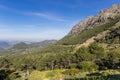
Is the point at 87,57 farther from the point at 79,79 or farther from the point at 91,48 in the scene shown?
the point at 79,79

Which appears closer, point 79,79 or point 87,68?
point 79,79

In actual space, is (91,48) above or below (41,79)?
above

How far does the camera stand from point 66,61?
110 m

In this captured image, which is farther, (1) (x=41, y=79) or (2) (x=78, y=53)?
(2) (x=78, y=53)

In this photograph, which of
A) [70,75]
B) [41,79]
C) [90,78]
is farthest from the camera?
[70,75]

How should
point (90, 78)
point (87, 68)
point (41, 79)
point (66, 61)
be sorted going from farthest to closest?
point (66, 61), point (87, 68), point (41, 79), point (90, 78)

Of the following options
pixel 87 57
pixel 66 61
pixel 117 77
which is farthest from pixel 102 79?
pixel 66 61

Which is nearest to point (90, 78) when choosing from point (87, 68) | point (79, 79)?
point (79, 79)

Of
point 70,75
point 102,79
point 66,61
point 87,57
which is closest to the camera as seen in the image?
point 102,79

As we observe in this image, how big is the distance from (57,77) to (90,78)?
6.25m

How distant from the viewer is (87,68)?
139 feet

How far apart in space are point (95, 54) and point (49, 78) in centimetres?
6279

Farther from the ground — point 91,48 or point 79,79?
point 91,48

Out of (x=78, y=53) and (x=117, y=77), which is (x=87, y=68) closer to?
(x=117, y=77)
